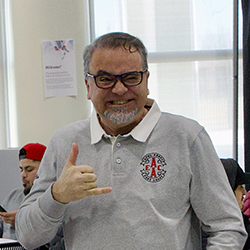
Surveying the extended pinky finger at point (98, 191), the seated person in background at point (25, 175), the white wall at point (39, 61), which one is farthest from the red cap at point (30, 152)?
the extended pinky finger at point (98, 191)

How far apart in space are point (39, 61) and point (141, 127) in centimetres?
198

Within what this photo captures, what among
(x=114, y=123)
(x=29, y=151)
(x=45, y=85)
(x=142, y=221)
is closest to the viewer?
(x=142, y=221)

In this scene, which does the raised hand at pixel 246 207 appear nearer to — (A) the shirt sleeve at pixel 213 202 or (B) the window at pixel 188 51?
(A) the shirt sleeve at pixel 213 202

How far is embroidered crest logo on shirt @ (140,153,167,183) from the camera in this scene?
1.13m

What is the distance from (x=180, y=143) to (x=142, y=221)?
11.2 inches

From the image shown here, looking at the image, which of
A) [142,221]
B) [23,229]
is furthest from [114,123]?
[23,229]

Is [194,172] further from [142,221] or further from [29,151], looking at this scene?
[29,151]

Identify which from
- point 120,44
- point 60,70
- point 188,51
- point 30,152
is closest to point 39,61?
point 60,70

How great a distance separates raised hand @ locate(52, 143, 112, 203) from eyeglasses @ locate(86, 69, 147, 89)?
30cm

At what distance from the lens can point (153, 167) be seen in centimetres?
114

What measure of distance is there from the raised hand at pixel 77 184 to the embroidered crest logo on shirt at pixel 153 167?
0.57ft

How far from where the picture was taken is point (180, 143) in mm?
1157

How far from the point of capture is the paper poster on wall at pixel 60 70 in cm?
292

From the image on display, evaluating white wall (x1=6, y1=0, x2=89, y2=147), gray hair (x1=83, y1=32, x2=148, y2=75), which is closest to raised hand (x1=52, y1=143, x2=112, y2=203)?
gray hair (x1=83, y1=32, x2=148, y2=75)
